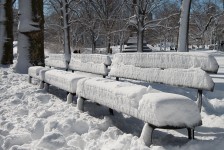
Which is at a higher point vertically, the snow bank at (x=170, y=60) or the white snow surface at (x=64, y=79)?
the snow bank at (x=170, y=60)

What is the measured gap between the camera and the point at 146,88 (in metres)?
4.27

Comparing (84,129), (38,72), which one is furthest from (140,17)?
(84,129)

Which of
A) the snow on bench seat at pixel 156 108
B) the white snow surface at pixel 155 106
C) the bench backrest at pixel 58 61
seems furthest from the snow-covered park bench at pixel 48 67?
the snow on bench seat at pixel 156 108

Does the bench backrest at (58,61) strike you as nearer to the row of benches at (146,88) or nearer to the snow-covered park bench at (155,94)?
the row of benches at (146,88)

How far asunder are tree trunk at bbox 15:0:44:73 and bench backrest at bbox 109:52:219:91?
4640 millimetres

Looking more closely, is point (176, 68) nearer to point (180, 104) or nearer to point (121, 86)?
point (121, 86)

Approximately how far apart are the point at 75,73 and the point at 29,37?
5584mm

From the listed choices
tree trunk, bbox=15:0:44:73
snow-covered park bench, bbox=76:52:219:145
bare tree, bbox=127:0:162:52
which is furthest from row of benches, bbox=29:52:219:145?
bare tree, bbox=127:0:162:52

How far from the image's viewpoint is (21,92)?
7.77m

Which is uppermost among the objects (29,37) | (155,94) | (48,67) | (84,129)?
(29,37)

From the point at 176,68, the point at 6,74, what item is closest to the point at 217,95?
the point at 176,68

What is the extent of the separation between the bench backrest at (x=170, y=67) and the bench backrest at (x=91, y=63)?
0.30 m

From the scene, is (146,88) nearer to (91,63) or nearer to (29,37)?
(91,63)

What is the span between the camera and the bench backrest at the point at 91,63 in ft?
27.9
